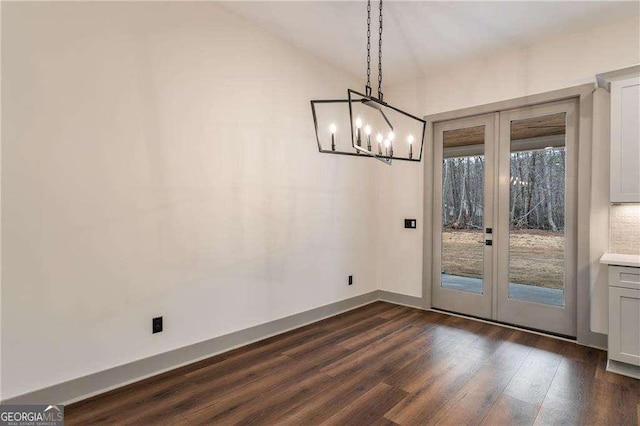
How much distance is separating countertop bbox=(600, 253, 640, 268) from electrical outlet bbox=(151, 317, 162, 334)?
3681mm

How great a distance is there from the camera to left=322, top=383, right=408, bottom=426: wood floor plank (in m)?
2.05

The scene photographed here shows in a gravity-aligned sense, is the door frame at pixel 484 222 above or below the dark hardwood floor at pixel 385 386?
above

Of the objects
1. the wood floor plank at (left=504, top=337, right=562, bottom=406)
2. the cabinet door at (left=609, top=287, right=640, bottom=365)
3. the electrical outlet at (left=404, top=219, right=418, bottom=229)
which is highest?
the electrical outlet at (left=404, top=219, right=418, bottom=229)

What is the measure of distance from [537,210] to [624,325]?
4.44 feet

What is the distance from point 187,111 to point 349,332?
2.71 meters

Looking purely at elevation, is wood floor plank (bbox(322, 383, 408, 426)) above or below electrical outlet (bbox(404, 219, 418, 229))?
below

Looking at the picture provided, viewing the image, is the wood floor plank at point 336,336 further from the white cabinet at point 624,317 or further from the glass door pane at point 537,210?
the white cabinet at point 624,317

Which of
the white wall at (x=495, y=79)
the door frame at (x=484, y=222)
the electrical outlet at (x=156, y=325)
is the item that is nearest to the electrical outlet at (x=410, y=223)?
the white wall at (x=495, y=79)

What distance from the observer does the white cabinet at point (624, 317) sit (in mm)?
2613

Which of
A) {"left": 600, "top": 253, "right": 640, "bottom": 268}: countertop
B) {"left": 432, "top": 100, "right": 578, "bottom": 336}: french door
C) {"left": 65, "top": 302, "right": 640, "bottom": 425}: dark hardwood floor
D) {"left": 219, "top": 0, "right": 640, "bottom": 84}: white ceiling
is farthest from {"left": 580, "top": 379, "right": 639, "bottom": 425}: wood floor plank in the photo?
{"left": 219, "top": 0, "right": 640, "bottom": 84}: white ceiling

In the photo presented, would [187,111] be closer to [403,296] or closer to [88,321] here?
[88,321]

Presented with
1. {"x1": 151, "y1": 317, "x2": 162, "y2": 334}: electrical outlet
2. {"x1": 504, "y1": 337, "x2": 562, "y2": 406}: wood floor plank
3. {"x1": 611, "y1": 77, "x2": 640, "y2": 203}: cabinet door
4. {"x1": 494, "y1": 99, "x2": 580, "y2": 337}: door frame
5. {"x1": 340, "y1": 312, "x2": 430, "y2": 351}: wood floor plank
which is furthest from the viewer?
{"x1": 494, "y1": 99, "x2": 580, "y2": 337}: door frame

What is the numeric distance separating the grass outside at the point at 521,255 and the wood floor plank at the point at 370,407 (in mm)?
2254

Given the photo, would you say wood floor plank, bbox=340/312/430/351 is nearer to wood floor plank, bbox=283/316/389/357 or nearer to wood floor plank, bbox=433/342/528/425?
wood floor plank, bbox=283/316/389/357
